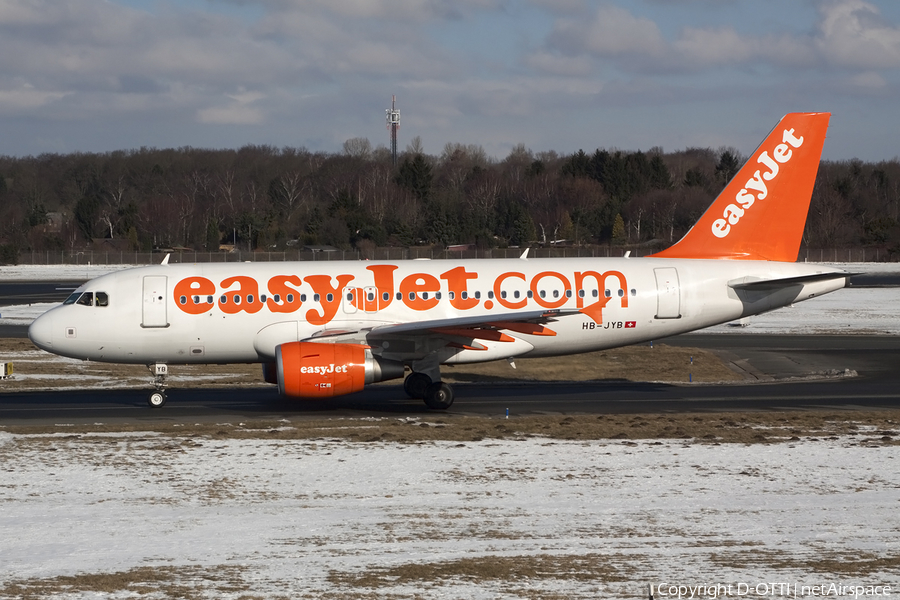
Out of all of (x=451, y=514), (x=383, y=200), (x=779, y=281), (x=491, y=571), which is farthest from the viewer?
(x=383, y=200)

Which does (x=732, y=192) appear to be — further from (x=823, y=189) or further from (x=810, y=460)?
(x=823, y=189)

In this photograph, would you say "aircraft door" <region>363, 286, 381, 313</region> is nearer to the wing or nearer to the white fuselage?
the white fuselage

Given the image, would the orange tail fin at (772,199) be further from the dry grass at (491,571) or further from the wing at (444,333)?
the dry grass at (491,571)

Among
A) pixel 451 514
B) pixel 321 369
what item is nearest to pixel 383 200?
pixel 321 369

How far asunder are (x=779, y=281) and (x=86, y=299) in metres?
18.1

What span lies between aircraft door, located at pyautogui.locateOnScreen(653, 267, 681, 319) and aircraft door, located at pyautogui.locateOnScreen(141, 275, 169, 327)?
12827mm

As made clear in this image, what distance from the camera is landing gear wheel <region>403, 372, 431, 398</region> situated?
24.5 metres

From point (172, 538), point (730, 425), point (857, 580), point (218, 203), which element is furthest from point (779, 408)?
point (218, 203)

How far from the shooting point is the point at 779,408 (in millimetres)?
23391

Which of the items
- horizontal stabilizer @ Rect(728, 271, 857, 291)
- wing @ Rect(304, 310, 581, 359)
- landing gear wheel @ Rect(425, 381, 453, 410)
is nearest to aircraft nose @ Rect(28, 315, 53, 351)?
wing @ Rect(304, 310, 581, 359)

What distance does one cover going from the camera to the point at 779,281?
2494cm

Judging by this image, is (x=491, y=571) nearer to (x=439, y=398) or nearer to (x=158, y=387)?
(x=439, y=398)

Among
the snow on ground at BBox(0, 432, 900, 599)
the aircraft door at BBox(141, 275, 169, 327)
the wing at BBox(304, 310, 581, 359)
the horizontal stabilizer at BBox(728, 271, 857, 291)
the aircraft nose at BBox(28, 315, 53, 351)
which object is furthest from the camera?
the horizontal stabilizer at BBox(728, 271, 857, 291)

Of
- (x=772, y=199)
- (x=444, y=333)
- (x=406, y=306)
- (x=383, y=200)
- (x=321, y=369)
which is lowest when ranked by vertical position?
(x=321, y=369)
